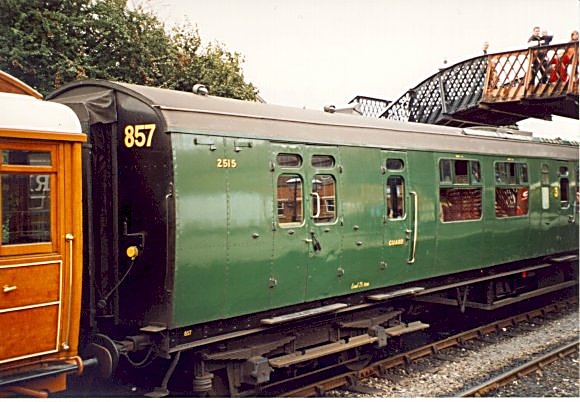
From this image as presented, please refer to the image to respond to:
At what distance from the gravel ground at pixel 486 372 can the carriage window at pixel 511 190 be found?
2.10 m

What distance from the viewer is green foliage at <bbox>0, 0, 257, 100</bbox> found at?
9328 millimetres

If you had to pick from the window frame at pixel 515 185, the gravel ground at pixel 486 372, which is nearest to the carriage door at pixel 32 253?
the gravel ground at pixel 486 372

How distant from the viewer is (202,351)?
644 centimetres

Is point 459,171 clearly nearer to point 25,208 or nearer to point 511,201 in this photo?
point 511,201

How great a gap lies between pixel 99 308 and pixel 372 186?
3.67m

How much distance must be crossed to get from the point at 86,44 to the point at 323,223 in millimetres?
5665

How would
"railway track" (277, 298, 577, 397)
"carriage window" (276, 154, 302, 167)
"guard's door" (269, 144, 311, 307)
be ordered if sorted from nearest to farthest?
"guard's door" (269, 144, 311, 307)
"carriage window" (276, 154, 302, 167)
"railway track" (277, 298, 577, 397)

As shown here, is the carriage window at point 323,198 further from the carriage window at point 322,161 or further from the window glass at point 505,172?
the window glass at point 505,172

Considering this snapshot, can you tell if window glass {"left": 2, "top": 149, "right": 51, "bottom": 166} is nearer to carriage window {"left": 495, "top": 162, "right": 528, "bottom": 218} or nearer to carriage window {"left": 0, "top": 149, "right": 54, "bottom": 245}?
carriage window {"left": 0, "top": 149, "right": 54, "bottom": 245}

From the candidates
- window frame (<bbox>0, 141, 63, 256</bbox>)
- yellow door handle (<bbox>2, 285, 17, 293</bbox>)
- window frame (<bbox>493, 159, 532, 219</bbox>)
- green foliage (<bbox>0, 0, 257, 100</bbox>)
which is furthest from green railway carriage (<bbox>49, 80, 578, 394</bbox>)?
green foliage (<bbox>0, 0, 257, 100</bbox>)

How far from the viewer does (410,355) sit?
9.13 meters

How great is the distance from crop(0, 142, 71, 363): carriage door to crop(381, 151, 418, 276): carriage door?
430 centimetres

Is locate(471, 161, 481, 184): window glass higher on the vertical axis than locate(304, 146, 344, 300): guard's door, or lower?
higher

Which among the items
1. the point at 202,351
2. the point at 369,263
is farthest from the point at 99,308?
the point at 369,263
